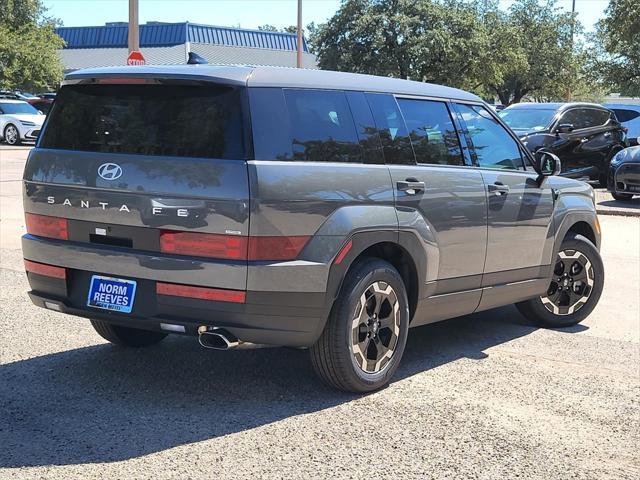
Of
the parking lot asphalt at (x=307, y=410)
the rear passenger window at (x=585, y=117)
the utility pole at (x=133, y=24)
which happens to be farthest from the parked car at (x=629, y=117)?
the parking lot asphalt at (x=307, y=410)

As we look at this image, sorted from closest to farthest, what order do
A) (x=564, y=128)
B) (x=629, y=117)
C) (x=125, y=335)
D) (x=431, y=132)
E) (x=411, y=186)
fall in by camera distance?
(x=411, y=186) < (x=431, y=132) < (x=125, y=335) < (x=564, y=128) < (x=629, y=117)

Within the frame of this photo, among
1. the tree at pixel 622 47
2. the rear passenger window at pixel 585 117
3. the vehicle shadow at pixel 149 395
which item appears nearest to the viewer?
the vehicle shadow at pixel 149 395

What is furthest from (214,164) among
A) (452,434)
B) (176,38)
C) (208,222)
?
(176,38)

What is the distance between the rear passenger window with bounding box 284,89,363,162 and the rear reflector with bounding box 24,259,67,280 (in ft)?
4.89

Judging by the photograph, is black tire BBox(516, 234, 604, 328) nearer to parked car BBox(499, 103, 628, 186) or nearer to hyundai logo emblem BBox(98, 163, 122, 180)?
hyundai logo emblem BBox(98, 163, 122, 180)

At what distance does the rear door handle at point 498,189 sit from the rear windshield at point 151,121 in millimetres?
2166

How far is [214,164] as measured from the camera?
14.3 feet

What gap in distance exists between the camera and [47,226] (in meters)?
4.89

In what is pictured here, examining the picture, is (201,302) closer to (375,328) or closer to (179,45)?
(375,328)

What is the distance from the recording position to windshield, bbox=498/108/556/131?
16312 millimetres

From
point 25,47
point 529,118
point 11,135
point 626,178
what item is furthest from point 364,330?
point 25,47

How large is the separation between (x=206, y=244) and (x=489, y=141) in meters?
2.61

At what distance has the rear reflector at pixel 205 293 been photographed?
4371mm

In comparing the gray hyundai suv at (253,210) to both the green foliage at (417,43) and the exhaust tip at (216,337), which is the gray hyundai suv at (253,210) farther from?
the green foliage at (417,43)
